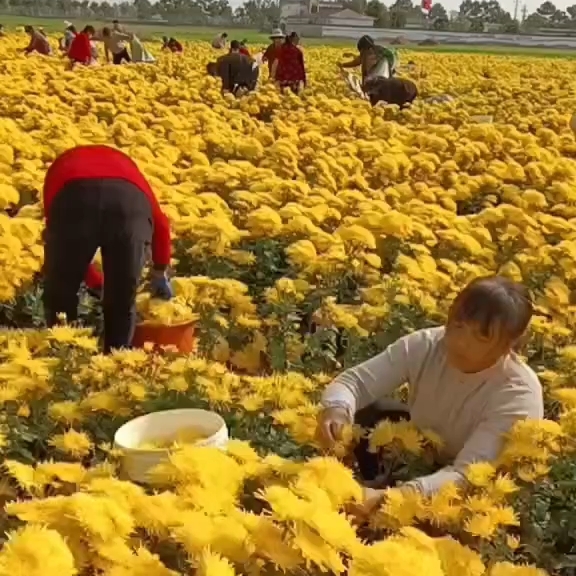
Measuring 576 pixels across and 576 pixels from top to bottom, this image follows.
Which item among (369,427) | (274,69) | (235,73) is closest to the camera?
(369,427)

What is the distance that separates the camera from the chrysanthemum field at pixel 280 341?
2.17 meters

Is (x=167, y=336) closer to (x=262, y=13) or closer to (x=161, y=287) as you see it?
(x=161, y=287)

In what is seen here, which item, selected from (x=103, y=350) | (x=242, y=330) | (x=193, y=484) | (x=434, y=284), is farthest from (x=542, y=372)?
(x=193, y=484)

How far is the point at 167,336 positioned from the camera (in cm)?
440

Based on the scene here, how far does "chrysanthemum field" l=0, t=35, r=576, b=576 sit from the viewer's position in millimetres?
2166

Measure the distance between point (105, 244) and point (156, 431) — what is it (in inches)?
52.8

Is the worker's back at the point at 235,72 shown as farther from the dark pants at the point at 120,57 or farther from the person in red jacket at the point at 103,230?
the person in red jacket at the point at 103,230

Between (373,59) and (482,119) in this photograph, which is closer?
(482,119)

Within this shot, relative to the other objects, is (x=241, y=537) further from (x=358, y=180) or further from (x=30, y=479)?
(x=358, y=180)

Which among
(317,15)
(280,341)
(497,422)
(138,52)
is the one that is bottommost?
(280,341)

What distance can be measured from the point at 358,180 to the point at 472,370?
444 cm

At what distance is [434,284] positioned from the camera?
4781mm

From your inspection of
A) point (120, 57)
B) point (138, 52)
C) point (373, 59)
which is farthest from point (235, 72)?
point (138, 52)

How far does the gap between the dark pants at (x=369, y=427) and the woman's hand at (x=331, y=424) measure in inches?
4.9
